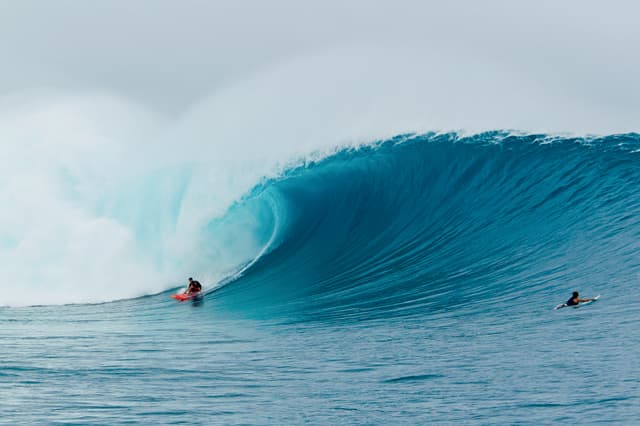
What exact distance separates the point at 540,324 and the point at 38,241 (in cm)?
1152

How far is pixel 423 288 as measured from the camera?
12.7 metres

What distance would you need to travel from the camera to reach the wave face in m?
12.2

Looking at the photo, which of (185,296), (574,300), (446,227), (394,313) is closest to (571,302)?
(574,300)

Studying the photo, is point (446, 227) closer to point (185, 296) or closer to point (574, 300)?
point (185, 296)

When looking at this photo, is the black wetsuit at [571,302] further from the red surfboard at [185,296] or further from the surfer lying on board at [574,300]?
the red surfboard at [185,296]

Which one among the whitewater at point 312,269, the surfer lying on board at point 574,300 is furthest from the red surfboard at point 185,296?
the surfer lying on board at point 574,300

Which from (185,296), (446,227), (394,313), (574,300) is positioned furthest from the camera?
(446,227)

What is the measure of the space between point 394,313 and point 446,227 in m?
4.65

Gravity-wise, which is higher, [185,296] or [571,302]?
[185,296]

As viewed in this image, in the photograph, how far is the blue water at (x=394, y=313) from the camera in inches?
289

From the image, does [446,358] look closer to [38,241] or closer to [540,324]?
[540,324]

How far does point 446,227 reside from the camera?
1573 centimetres

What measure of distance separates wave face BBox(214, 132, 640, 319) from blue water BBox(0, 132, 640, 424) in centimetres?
5

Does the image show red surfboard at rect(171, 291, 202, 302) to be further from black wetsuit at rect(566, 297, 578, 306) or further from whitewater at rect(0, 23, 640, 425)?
black wetsuit at rect(566, 297, 578, 306)
